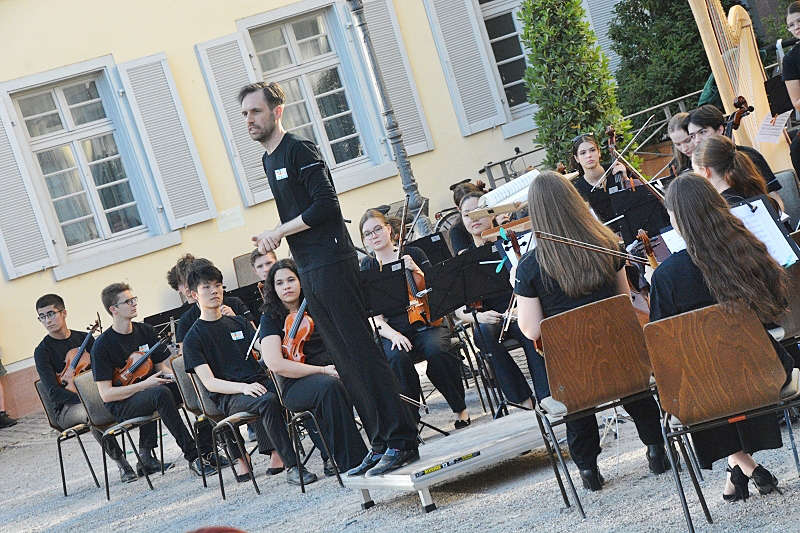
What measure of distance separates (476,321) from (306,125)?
7.30m

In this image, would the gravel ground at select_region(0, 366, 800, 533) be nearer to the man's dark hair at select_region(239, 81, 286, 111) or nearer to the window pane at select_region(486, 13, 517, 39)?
the man's dark hair at select_region(239, 81, 286, 111)

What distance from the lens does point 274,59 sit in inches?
535

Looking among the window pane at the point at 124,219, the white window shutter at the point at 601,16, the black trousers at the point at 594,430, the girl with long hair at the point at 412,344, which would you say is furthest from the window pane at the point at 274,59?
the black trousers at the point at 594,430

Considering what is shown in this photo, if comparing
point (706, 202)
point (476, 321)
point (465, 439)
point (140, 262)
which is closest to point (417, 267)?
point (476, 321)

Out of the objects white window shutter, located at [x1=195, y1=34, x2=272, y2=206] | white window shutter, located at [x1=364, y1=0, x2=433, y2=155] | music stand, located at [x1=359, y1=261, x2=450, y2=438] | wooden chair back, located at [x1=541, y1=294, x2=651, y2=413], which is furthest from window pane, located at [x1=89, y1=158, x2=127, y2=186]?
wooden chair back, located at [x1=541, y1=294, x2=651, y2=413]

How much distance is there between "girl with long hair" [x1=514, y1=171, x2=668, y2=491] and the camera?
4.42 meters

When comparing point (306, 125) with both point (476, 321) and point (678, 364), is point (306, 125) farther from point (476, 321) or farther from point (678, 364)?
point (678, 364)

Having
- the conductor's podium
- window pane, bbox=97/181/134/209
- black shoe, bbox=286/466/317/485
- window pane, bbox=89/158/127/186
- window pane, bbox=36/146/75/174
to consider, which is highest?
window pane, bbox=36/146/75/174

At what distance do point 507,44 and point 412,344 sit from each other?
7.85m

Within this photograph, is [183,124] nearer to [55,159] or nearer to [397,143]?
[55,159]

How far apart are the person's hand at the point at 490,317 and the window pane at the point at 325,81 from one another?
24.1 feet

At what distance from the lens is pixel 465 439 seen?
18.4ft

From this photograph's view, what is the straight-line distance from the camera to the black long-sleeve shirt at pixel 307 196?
5.00 metres

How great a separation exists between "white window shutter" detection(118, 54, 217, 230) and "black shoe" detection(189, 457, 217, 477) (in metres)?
5.39
